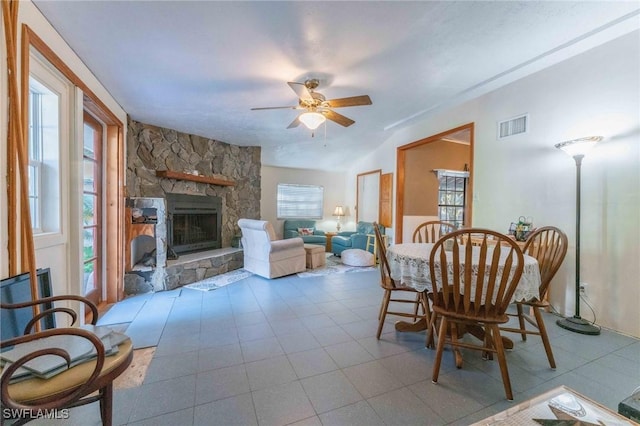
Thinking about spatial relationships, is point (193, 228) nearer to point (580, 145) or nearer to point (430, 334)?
point (430, 334)

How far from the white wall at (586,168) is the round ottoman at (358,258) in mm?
2178

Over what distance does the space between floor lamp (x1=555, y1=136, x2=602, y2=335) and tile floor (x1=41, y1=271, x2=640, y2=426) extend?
8cm

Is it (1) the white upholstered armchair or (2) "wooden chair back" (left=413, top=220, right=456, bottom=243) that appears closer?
(2) "wooden chair back" (left=413, top=220, right=456, bottom=243)

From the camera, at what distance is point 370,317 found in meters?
2.66

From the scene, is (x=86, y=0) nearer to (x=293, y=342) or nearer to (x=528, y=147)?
(x=293, y=342)

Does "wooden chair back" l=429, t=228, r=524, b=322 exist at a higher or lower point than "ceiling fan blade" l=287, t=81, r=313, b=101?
lower

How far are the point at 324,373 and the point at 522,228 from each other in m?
2.71

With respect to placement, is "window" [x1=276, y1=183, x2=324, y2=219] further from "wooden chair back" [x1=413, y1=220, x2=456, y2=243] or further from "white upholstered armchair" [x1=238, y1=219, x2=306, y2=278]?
"wooden chair back" [x1=413, y1=220, x2=456, y2=243]

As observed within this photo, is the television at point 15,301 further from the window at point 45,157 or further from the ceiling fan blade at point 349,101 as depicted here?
the ceiling fan blade at point 349,101

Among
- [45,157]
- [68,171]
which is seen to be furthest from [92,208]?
[45,157]

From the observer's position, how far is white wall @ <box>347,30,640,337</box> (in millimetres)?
2309

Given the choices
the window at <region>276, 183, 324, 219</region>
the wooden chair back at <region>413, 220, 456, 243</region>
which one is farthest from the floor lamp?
the window at <region>276, 183, 324, 219</region>

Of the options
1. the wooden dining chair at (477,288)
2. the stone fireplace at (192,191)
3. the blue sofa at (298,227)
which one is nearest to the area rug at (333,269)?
the blue sofa at (298,227)

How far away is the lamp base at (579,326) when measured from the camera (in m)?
2.31
